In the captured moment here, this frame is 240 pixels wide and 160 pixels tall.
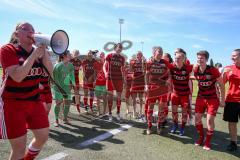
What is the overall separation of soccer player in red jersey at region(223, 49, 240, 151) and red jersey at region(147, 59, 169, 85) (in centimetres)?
156

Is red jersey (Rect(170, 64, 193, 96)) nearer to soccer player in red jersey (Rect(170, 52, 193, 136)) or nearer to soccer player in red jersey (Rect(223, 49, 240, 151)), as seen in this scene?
soccer player in red jersey (Rect(170, 52, 193, 136))

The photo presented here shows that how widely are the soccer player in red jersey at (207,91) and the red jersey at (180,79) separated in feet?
2.33

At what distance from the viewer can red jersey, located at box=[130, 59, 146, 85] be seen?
31.9 ft

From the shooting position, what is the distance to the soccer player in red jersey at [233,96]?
252 inches

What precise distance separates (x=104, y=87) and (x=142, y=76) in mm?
1298

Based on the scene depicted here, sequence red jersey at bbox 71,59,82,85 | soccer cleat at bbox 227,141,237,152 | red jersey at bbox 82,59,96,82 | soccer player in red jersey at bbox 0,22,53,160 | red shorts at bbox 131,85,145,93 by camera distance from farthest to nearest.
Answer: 1. red jersey at bbox 71,59,82,85
2. red jersey at bbox 82,59,96,82
3. red shorts at bbox 131,85,145,93
4. soccer cleat at bbox 227,141,237,152
5. soccer player in red jersey at bbox 0,22,53,160

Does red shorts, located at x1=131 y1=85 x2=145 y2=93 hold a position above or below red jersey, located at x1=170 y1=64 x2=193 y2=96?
below

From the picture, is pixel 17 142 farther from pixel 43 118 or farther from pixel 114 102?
pixel 114 102

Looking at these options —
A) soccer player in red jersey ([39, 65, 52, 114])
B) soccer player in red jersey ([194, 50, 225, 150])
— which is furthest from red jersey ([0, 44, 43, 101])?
soccer player in red jersey ([194, 50, 225, 150])

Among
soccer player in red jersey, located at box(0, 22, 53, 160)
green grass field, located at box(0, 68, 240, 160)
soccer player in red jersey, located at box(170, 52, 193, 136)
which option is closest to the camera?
soccer player in red jersey, located at box(0, 22, 53, 160)

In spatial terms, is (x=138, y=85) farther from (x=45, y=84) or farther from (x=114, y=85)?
(x=45, y=84)

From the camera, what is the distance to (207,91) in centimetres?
657

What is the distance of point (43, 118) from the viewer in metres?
3.77

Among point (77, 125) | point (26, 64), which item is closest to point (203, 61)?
point (77, 125)
